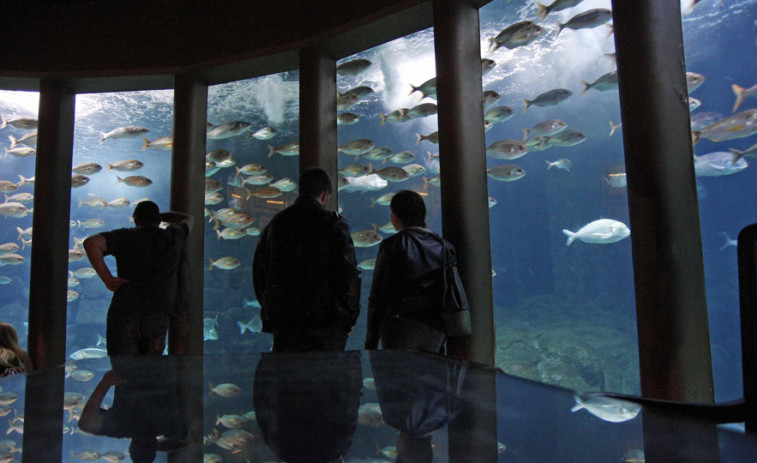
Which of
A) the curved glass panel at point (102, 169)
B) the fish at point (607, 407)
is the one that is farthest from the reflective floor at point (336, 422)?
the curved glass panel at point (102, 169)

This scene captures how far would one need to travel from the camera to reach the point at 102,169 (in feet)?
67.7

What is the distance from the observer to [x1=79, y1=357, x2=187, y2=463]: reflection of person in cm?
63

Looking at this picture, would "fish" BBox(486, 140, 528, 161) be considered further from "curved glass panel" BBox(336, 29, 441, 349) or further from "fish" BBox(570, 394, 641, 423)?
"fish" BBox(570, 394, 641, 423)

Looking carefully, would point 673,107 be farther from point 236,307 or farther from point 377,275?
point 236,307

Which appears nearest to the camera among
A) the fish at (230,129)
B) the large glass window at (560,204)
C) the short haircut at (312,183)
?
the short haircut at (312,183)

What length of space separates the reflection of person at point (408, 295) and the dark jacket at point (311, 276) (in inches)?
12.0

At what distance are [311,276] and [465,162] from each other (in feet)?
6.77

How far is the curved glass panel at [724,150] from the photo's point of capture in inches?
649

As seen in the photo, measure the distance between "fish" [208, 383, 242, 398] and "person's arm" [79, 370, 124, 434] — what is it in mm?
221

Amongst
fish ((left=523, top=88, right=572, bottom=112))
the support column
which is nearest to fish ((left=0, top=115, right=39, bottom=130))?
the support column

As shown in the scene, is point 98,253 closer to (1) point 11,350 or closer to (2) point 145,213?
(2) point 145,213

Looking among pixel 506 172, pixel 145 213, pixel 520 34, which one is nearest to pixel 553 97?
pixel 520 34

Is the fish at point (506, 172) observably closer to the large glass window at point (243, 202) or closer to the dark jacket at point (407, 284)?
the dark jacket at point (407, 284)

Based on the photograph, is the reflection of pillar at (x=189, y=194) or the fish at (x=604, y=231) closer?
the reflection of pillar at (x=189, y=194)
